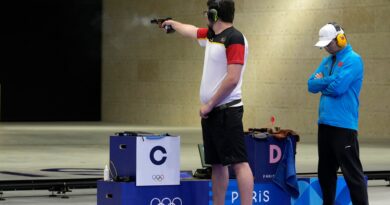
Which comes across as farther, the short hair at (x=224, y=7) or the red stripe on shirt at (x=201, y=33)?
the red stripe on shirt at (x=201, y=33)

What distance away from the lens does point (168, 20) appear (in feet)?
24.0

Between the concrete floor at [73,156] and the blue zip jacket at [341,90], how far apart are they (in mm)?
1905

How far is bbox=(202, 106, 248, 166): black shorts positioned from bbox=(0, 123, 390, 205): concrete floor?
211 cm

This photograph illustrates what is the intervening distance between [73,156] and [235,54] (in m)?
8.07

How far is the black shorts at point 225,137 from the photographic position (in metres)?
6.80

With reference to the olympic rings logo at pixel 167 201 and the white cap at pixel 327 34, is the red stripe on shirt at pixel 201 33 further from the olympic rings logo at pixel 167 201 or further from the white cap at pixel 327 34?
the olympic rings logo at pixel 167 201

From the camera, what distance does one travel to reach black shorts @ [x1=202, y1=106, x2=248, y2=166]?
22.3ft

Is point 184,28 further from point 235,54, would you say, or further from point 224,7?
point 235,54

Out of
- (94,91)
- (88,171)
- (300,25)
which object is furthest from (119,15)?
(88,171)

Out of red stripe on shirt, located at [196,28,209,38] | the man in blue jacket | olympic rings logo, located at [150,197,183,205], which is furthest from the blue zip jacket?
olympic rings logo, located at [150,197,183,205]

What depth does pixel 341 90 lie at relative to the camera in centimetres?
720

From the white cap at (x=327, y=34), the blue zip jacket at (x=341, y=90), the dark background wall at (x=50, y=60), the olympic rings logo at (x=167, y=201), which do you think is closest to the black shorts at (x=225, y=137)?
the olympic rings logo at (x=167, y=201)

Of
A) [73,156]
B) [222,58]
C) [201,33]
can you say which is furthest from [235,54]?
[73,156]

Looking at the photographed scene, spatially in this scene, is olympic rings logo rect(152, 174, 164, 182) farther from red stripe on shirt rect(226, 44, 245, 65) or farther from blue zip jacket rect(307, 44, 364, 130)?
blue zip jacket rect(307, 44, 364, 130)
